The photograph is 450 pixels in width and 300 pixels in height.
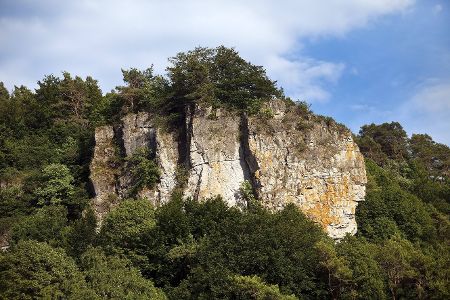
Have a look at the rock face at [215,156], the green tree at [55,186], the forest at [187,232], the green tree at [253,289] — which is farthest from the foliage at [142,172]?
the green tree at [253,289]

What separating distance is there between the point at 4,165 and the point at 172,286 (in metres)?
25.3

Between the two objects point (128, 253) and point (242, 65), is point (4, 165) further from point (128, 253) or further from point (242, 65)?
point (242, 65)

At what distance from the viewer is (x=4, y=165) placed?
47750 millimetres

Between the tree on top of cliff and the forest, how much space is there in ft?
0.30

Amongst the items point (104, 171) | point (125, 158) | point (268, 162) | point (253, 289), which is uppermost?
point (125, 158)

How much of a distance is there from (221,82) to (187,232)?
561 inches

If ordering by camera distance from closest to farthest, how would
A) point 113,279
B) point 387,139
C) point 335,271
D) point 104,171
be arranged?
point 113,279, point 335,271, point 104,171, point 387,139

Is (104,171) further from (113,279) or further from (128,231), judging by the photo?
(113,279)

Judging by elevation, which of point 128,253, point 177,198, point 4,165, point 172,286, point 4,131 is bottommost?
point 172,286

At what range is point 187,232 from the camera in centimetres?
3297

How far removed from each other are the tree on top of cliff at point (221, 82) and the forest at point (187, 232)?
0.30ft

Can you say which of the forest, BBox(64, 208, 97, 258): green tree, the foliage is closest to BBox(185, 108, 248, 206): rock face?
the forest

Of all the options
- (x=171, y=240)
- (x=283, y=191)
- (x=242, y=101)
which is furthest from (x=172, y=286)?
(x=242, y=101)

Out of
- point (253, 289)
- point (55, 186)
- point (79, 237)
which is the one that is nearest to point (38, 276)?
point (79, 237)
